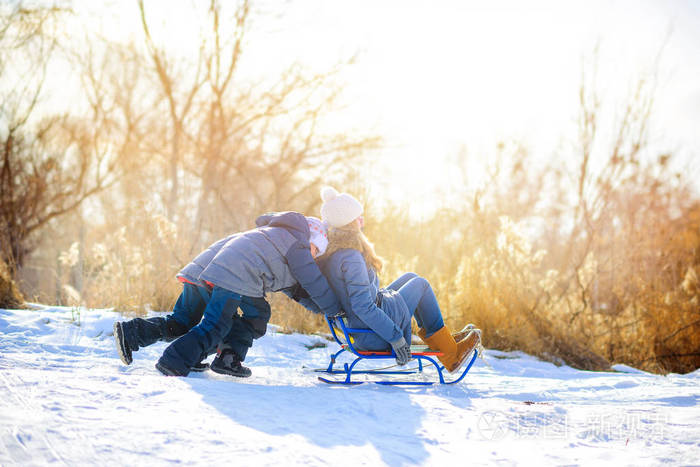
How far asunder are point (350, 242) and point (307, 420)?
4.11 ft

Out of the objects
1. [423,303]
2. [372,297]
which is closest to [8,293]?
[372,297]

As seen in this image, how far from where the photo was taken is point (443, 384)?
368 centimetres

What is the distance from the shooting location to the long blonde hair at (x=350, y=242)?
3438 mm

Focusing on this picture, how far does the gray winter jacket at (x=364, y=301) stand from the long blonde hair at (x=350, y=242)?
4cm

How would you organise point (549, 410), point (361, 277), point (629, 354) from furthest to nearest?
point (629, 354) → point (361, 277) → point (549, 410)

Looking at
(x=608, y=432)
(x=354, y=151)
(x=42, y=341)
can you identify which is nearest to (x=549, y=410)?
(x=608, y=432)

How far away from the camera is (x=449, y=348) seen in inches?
145

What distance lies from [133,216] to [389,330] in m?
4.47

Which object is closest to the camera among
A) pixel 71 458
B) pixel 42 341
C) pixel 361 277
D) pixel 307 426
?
pixel 71 458

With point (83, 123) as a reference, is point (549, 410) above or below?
below

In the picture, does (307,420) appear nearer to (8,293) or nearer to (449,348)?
(449,348)

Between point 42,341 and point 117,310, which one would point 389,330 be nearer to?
point 42,341
